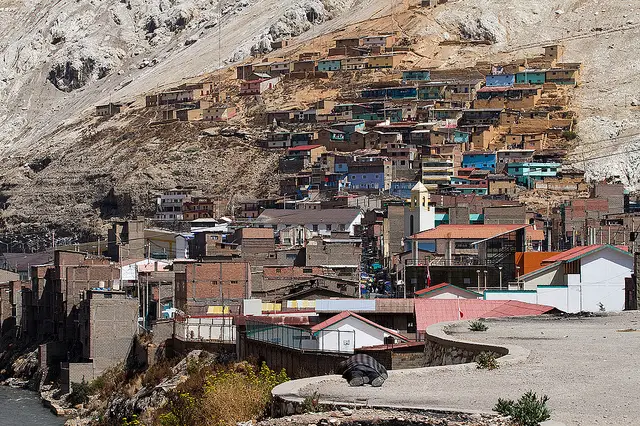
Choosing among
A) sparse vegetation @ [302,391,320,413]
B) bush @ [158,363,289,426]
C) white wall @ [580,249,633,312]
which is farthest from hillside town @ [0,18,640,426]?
sparse vegetation @ [302,391,320,413]

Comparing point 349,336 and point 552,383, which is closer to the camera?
point 552,383

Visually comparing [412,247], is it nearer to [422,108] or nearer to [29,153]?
[422,108]

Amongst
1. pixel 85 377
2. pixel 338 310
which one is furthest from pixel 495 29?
pixel 338 310

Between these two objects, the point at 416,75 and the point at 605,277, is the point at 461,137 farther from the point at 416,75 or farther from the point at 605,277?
the point at 605,277

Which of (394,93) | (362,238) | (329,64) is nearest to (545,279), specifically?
(362,238)

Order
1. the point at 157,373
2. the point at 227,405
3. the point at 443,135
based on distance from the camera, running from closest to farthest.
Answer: the point at 227,405 < the point at 157,373 < the point at 443,135

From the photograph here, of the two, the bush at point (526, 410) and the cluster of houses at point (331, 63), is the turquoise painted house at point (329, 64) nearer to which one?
the cluster of houses at point (331, 63)
